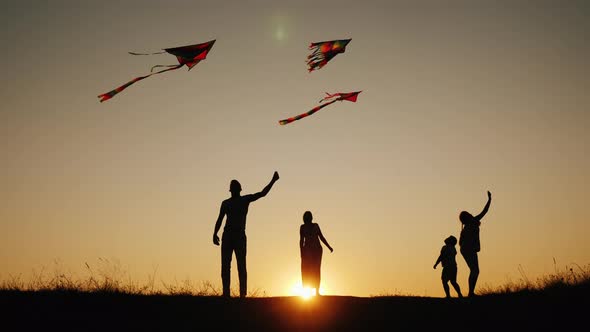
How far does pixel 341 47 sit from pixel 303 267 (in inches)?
203

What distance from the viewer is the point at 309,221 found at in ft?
47.8

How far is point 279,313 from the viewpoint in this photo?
996cm

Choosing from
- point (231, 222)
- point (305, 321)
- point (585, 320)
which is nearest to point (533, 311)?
point (585, 320)

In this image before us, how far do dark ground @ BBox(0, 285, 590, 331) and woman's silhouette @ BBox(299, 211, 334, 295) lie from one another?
2.83 m

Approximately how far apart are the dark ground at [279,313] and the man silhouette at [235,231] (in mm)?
826

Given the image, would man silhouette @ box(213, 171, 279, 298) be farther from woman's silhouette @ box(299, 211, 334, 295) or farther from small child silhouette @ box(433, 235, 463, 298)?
small child silhouette @ box(433, 235, 463, 298)

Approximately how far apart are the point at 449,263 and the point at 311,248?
3404mm

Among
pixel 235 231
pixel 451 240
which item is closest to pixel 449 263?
A: pixel 451 240

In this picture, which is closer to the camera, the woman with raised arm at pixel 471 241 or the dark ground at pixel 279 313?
the dark ground at pixel 279 313

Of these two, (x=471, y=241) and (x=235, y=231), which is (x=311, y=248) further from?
(x=471, y=241)

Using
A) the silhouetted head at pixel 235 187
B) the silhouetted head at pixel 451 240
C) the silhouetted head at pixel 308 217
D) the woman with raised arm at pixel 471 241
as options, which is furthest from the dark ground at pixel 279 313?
the silhouetted head at pixel 451 240

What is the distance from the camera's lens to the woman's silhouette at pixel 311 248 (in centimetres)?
1455

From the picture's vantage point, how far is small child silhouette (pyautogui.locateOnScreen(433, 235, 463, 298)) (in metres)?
15.6

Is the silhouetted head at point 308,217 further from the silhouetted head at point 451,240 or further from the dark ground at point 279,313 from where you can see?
the silhouetted head at point 451,240
